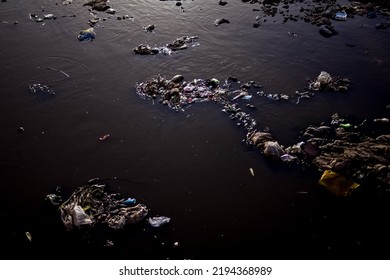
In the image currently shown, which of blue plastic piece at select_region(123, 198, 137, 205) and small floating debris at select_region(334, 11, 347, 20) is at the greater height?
small floating debris at select_region(334, 11, 347, 20)

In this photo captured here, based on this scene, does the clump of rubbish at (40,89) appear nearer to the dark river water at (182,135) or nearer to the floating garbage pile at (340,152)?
the dark river water at (182,135)

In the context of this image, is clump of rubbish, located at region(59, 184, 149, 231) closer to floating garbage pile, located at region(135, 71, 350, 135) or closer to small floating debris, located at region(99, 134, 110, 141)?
small floating debris, located at region(99, 134, 110, 141)

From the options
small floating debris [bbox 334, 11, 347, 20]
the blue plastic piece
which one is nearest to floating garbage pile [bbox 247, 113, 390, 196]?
the blue plastic piece

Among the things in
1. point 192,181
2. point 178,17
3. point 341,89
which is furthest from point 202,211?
point 178,17

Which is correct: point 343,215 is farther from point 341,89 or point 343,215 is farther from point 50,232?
point 50,232

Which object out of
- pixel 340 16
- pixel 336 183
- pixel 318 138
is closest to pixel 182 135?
pixel 318 138

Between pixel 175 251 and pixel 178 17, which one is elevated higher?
pixel 178 17
